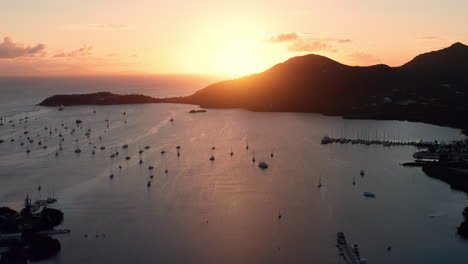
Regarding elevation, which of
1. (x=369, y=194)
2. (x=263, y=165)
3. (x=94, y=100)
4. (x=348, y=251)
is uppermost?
(x=94, y=100)

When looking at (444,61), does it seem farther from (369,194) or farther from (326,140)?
(369,194)

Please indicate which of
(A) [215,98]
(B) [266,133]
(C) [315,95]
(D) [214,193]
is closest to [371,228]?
(D) [214,193]

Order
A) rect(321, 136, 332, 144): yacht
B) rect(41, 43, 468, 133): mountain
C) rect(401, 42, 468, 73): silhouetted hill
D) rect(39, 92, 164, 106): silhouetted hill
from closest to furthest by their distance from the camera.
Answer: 1. rect(321, 136, 332, 144): yacht
2. rect(41, 43, 468, 133): mountain
3. rect(39, 92, 164, 106): silhouetted hill
4. rect(401, 42, 468, 73): silhouetted hill

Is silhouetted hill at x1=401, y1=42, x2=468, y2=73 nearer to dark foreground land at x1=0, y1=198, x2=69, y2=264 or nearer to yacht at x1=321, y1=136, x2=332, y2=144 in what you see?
yacht at x1=321, y1=136, x2=332, y2=144

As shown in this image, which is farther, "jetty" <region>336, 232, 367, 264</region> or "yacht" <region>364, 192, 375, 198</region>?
"yacht" <region>364, 192, 375, 198</region>

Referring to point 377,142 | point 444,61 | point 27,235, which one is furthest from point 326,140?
point 444,61

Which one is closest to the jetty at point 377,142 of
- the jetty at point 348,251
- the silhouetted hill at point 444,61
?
the jetty at point 348,251

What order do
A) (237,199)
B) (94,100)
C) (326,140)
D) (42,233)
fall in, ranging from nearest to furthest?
(42,233) → (237,199) → (326,140) → (94,100)

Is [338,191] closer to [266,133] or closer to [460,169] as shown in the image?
[460,169]

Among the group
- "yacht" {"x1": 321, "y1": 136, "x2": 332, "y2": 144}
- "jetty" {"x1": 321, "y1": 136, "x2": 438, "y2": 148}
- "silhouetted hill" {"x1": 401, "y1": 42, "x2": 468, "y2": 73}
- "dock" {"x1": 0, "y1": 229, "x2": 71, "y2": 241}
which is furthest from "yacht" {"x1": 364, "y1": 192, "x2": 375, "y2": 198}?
"silhouetted hill" {"x1": 401, "y1": 42, "x2": 468, "y2": 73}
